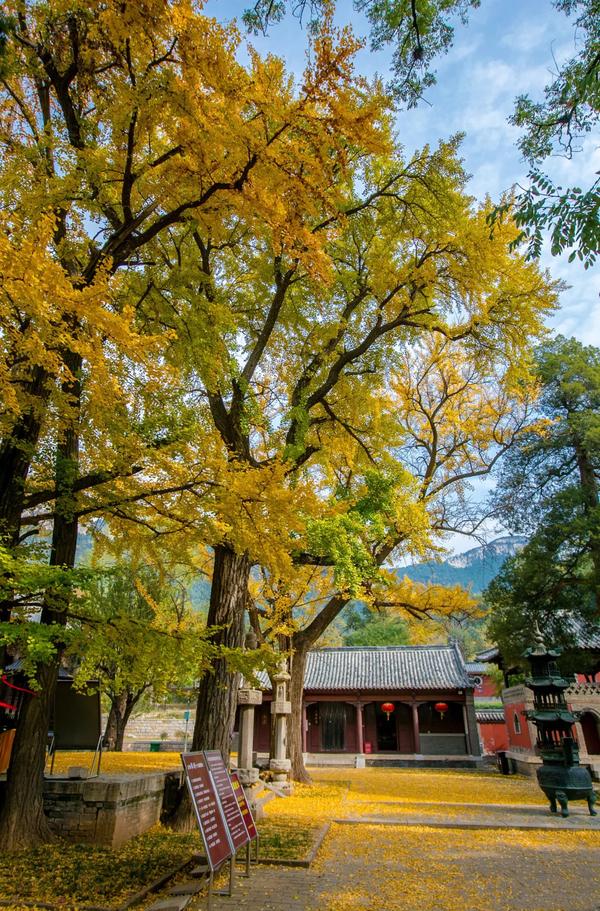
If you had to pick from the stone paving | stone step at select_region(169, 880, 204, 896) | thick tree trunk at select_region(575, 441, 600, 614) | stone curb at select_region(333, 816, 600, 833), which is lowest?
stone curb at select_region(333, 816, 600, 833)

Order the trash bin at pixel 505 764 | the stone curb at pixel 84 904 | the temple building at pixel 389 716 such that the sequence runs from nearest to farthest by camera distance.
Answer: the stone curb at pixel 84 904, the trash bin at pixel 505 764, the temple building at pixel 389 716

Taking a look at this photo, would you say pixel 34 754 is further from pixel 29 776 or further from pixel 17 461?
pixel 17 461

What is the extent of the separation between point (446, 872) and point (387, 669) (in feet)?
74.6

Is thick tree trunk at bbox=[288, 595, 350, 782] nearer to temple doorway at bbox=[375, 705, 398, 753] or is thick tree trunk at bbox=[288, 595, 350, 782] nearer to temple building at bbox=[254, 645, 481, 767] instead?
temple building at bbox=[254, 645, 481, 767]

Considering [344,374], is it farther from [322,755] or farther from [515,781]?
[322,755]

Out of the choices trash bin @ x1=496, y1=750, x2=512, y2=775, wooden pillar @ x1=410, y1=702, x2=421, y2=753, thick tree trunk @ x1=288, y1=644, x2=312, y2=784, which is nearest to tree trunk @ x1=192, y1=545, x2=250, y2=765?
thick tree trunk @ x1=288, y1=644, x2=312, y2=784

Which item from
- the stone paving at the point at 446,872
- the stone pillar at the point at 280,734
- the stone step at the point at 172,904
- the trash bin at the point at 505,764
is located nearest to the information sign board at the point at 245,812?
the stone paving at the point at 446,872

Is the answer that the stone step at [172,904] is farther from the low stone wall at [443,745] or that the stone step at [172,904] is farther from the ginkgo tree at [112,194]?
the low stone wall at [443,745]

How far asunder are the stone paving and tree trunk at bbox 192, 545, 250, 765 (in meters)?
2.28

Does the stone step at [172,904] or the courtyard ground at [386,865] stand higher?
the stone step at [172,904]

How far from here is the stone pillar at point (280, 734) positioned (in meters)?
13.6

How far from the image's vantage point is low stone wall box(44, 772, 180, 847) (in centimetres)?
748

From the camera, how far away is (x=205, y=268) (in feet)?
33.6

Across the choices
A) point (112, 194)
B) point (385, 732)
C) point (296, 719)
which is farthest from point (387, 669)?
point (112, 194)
